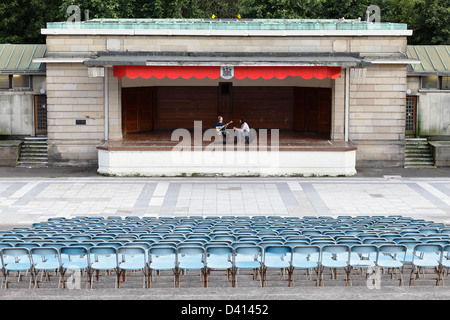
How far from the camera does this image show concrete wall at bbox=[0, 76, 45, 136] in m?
34.6

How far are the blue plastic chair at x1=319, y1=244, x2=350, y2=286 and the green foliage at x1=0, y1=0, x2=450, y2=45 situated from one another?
35.4 m

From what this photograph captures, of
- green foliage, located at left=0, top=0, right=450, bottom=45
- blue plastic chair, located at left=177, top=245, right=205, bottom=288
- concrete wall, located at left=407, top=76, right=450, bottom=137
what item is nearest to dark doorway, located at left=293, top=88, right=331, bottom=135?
concrete wall, located at left=407, top=76, right=450, bottom=137

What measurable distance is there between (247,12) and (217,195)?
26058 mm

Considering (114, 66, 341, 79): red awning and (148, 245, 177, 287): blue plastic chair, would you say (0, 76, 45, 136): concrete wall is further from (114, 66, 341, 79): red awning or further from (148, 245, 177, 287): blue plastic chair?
(148, 245, 177, 287): blue plastic chair

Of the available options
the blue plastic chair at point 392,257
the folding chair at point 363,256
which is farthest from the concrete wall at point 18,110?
the blue plastic chair at point 392,257

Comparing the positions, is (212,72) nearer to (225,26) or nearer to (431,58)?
(225,26)

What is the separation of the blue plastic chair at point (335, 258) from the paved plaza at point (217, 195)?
1033 centimetres

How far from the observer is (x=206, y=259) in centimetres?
1243

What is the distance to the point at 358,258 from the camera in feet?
42.9

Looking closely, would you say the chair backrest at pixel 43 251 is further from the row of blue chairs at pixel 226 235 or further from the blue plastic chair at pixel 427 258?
the blue plastic chair at pixel 427 258

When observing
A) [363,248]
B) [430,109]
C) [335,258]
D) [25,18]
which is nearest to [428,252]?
[363,248]

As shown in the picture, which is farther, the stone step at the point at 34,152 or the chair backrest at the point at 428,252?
the stone step at the point at 34,152

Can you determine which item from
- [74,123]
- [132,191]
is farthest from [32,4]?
[132,191]

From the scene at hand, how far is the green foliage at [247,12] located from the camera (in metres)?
46.3
